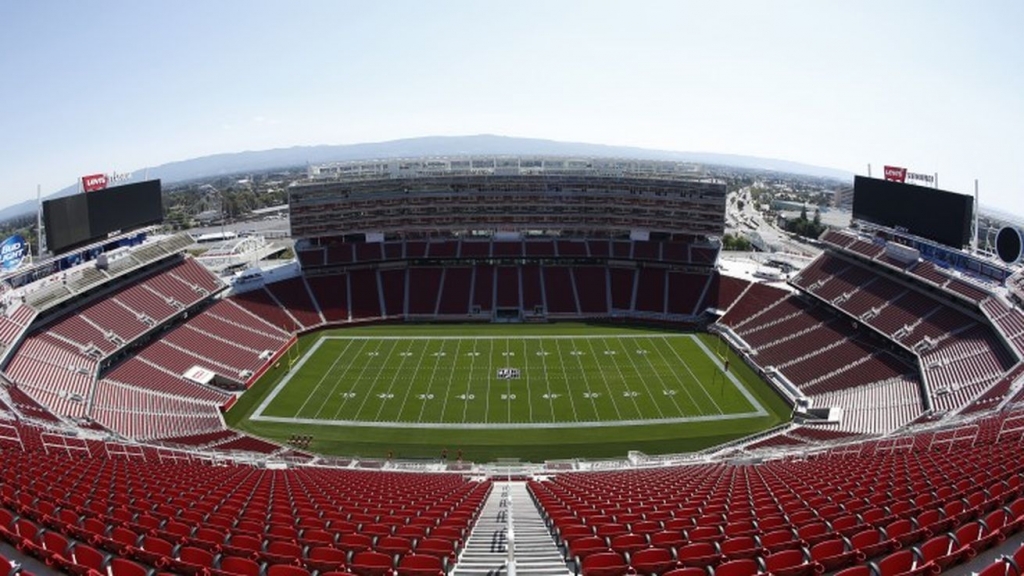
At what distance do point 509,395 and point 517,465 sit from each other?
1032 centimetres

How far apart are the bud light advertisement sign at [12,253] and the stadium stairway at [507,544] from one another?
39767mm

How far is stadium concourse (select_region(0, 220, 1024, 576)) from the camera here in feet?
29.9

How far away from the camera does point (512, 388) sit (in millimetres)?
42062

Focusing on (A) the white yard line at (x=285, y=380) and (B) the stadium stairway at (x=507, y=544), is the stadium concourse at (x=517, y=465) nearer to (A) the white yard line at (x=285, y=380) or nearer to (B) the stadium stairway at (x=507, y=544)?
(B) the stadium stairway at (x=507, y=544)

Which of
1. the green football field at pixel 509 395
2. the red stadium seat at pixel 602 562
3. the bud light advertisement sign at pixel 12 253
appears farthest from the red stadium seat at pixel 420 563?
the bud light advertisement sign at pixel 12 253

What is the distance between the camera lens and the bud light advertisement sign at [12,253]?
1529 inches

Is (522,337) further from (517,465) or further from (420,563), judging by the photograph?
(420,563)

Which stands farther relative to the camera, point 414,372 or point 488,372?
point 414,372

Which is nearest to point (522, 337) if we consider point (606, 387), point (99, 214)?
point (606, 387)

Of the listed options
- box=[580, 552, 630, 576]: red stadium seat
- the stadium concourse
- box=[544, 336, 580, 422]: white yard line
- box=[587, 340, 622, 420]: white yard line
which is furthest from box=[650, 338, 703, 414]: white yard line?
box=[580, 552, 630, 576]: red stadium seat

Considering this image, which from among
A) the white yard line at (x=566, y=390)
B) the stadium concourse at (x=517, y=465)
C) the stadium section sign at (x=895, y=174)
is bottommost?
the white yard line at (x=566, y=390)

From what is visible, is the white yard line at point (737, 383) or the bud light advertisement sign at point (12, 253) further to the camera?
the bud light advertisement sign at point (12, 253)

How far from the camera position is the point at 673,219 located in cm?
6475

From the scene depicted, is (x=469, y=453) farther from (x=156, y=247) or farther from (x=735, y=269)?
(x=735, y=269)
